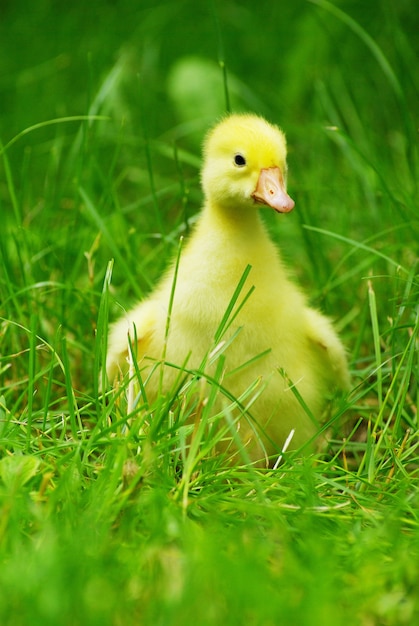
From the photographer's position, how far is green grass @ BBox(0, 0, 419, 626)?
184cm

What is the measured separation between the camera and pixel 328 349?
9.50 feet

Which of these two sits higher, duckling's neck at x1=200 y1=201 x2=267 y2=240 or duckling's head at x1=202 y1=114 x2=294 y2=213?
duckling's head at x1=202 y1=114 x2=294 y2=213

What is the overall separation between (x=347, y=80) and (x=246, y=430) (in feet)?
5.81

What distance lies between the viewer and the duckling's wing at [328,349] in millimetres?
2889

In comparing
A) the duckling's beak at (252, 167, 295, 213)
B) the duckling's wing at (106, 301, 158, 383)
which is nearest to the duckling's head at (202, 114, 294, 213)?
the duckling's beak at (252, 167, 295, 213)

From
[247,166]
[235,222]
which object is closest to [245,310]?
[235,222]

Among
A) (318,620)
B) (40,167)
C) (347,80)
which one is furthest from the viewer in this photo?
(40,167)

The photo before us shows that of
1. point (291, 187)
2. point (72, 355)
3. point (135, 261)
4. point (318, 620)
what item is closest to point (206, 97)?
point (291, 187)

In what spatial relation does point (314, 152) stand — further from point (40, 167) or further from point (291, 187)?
point (40, 167)

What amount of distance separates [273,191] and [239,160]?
17 centimetres

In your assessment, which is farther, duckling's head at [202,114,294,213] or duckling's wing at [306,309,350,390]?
duckling's wing at [306,309,350,390]

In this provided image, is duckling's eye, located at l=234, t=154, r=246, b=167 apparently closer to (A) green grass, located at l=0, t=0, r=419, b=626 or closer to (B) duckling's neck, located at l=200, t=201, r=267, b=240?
(B) duckling's neck, located at l=200, t=201, r=267, b=240

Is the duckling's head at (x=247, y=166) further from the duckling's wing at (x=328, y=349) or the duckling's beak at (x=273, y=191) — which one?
the duckling's wing at (x=328, y=349)

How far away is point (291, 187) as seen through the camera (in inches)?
142
